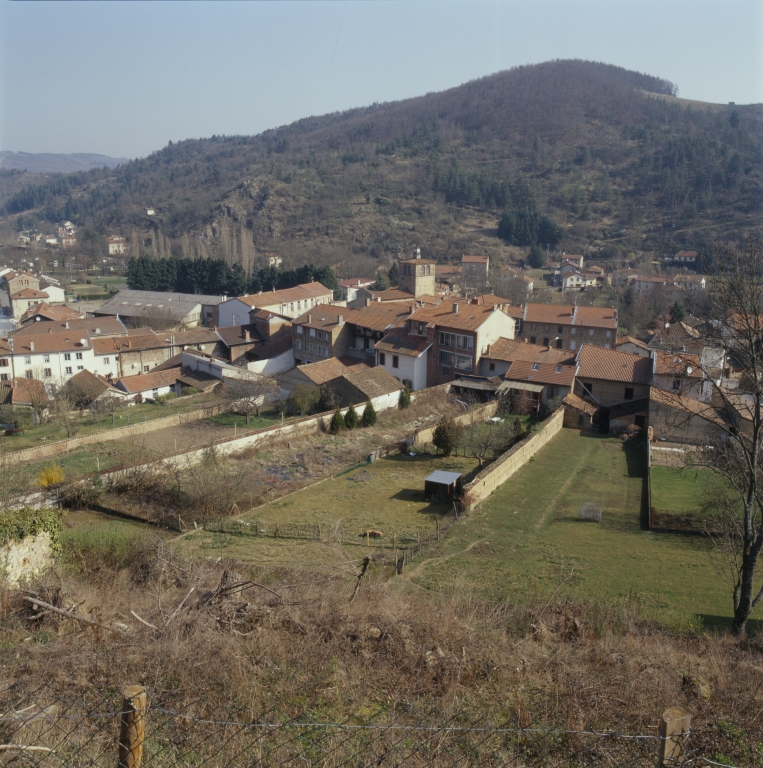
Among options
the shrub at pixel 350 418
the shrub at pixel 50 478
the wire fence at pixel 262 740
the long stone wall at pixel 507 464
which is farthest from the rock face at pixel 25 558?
the shrub at pixel 350 418

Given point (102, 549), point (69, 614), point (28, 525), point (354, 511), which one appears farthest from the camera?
point (354, 511)

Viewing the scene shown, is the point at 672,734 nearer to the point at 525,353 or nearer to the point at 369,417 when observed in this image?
the point at 369,417

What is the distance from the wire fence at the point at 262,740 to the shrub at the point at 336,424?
19126 mm

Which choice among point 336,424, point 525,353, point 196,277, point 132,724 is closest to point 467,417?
point 336,424

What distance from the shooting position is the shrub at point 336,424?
2439 centimetres

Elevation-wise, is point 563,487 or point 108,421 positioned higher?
point 108,421

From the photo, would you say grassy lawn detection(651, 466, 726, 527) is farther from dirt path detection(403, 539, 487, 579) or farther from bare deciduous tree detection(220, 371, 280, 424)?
bare deciduous tree detection(220, 371, 280, 424)

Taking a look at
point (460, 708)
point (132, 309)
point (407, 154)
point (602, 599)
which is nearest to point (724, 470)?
point (602, 599)

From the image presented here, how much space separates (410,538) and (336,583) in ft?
17.4

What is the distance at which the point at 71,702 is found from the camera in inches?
190

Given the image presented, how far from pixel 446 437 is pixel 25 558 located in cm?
1441

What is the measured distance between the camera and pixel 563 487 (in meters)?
18.3

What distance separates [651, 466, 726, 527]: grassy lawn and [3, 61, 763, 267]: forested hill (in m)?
63.5

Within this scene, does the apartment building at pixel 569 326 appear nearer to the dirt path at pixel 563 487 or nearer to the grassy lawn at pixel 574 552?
the dirt path at pixel 563 487
